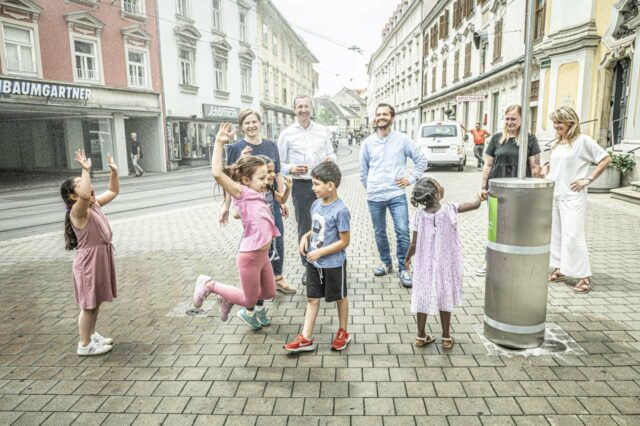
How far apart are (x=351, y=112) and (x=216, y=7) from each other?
323ft

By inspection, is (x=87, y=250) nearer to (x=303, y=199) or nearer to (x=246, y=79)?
(x=303, y=199)

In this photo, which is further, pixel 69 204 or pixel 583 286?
pixel 583 286

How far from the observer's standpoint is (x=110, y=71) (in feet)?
69.3

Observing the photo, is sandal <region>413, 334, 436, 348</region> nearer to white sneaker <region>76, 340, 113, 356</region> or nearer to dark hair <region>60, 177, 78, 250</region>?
white sneaker <region>76, 340, 113, 356</region>

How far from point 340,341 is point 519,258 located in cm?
147

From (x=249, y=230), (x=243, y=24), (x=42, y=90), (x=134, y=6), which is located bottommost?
(x=249, y=230)

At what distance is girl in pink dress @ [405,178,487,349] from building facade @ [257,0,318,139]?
33.1 meters

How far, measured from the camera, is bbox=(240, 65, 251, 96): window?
32.3 metres

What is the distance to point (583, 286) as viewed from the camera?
4859mm

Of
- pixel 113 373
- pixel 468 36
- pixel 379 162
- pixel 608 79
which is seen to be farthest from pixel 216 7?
pixel 113 373

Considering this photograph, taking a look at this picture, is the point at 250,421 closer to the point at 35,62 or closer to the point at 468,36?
the point at 35,62

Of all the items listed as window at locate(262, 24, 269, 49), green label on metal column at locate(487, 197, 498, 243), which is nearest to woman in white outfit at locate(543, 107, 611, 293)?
green label on metal column at locate(487, 197, 498, 243)

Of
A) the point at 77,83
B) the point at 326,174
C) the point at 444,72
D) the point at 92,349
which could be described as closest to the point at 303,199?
the point at 326,174

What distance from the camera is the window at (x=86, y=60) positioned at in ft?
64.5
